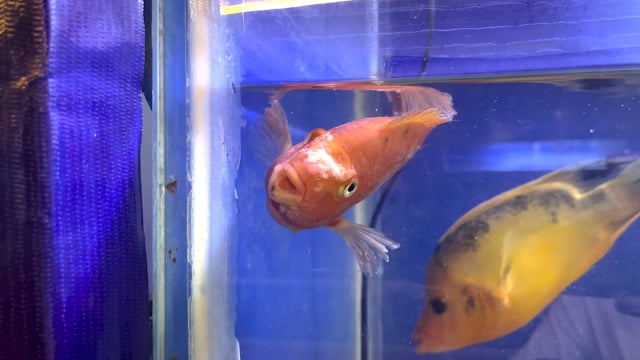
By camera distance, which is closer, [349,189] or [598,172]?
[349,189]

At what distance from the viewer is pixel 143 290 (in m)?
0.96

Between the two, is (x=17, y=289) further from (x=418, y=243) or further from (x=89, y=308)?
(x=418, y=243)

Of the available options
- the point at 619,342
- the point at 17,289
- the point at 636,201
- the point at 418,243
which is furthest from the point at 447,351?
the point at 17,289

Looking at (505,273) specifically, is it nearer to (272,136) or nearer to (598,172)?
(598,172)

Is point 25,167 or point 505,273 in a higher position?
point 25,167

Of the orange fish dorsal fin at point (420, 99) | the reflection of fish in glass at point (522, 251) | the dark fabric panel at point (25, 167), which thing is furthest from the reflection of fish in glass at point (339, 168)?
the dark fabric panel at point (25, 167)

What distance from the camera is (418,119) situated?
1108mm

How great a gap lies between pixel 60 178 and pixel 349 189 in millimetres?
468

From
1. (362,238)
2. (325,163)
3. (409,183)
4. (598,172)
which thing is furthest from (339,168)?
(598,172)

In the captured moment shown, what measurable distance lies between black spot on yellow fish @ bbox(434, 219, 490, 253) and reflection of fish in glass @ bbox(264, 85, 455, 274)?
245mm

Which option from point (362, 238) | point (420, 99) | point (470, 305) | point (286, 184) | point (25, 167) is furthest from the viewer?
point (420, 99)

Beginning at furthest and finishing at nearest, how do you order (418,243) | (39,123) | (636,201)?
(418,243)
(636,201)
(39,123)

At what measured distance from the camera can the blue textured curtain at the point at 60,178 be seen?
750 millimetres

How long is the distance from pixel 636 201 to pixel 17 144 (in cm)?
129
